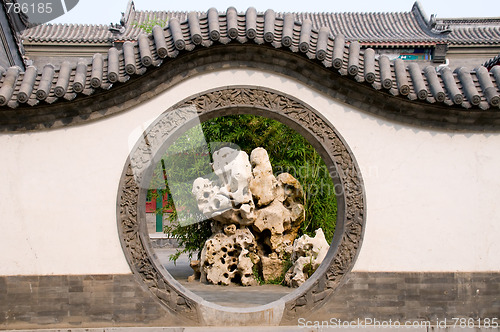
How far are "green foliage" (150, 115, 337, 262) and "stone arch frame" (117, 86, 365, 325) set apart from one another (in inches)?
222

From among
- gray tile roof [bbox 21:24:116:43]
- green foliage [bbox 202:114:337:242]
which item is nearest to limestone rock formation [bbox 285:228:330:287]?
green foliage [bbox 202:114:337:242]

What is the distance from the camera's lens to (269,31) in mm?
4805

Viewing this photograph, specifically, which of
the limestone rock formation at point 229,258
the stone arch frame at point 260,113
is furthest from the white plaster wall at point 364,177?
the limestone rock formation at point 229,258

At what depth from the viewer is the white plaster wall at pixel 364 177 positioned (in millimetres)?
4895

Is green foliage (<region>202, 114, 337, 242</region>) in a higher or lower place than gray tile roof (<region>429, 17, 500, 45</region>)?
lower

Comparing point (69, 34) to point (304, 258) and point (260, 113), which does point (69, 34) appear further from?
point (260, 113)

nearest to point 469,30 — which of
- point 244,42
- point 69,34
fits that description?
point 69,34

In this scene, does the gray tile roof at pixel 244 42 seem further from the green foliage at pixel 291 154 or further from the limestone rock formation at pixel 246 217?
the green foliage at pixel 291 154

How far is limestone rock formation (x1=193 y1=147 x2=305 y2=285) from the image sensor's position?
356 inches

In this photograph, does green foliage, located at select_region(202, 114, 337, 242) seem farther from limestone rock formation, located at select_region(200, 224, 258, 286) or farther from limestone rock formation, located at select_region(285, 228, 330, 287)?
limestone rock formation, located at select_region(200, 224, 258, 286)

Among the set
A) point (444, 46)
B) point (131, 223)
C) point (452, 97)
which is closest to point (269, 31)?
point (452, 97)

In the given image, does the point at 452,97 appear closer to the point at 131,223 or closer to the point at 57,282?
the point at 131,223

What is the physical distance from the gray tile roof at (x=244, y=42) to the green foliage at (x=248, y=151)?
19.0 ft

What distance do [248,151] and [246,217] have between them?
241 cm
